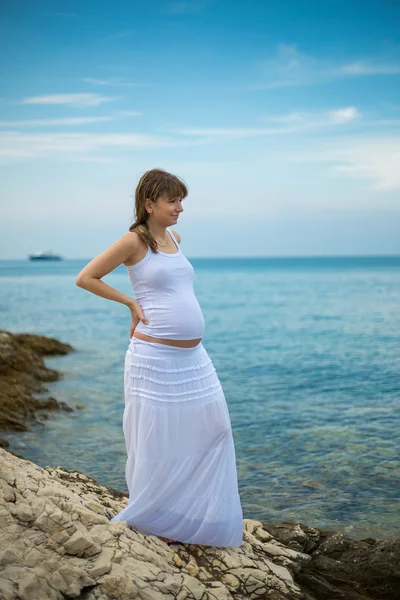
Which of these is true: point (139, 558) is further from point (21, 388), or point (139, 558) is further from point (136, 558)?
point (21, 388)

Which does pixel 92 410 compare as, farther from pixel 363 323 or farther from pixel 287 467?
pixel 363 323

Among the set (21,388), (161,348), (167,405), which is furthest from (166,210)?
(21,388)

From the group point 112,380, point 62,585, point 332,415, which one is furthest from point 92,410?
point 62,585

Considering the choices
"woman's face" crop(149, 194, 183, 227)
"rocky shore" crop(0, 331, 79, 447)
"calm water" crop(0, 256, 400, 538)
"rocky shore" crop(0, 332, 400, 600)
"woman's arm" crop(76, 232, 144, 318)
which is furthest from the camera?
"rocky shore" crop(0, 331, 79, 447)

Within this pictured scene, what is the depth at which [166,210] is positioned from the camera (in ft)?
15.8

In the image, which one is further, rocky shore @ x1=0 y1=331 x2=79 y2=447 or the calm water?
rocky shore @ x1=0 y1=331 x2=79 y2=447

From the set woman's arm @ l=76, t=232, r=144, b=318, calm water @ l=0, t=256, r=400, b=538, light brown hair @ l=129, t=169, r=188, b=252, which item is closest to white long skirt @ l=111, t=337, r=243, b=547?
woman's arm @ l=76, t=232, r=144, b=318

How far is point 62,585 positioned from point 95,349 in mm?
19797

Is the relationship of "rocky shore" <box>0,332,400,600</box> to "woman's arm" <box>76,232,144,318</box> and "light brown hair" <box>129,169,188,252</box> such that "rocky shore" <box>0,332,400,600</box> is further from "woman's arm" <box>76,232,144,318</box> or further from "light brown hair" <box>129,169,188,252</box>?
"light brown hair" <box>129,169,188,252</box>

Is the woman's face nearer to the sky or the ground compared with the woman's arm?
nearer to the sky

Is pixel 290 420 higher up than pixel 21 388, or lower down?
lower down

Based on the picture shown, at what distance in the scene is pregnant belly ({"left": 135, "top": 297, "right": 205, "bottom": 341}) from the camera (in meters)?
4.79

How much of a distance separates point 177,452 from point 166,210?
173 cm

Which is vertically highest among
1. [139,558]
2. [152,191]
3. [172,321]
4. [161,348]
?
[152,191]
